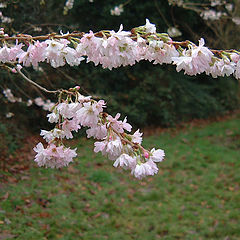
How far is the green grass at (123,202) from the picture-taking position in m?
3.61

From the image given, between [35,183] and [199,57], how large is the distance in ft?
12.4

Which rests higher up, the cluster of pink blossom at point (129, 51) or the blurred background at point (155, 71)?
the blurred background at point (155, 71)

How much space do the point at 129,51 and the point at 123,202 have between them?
336cm

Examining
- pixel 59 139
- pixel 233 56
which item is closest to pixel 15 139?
pixel 59 139

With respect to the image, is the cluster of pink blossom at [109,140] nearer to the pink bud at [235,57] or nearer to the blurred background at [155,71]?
the pink bud at [235,57]

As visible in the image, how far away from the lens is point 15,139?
19.5 feet

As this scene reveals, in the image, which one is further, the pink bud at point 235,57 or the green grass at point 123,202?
the green grass at point 123,202

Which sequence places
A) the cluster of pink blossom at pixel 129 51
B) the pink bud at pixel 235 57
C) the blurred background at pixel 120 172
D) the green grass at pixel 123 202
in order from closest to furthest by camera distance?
the cluster of pink blossom at pixel 129 51
the pink bud at pixel 235 57
the green grass at pixel 123 202
the blurred background at pixel 120 172

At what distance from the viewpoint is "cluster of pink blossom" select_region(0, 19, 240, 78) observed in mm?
1297

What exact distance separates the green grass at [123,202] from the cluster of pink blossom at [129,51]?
2300mm

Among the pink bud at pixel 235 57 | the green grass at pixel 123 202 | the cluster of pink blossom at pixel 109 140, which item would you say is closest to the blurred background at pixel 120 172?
the green grass at pixel 123 202

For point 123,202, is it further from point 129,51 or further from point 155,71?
point 155,71

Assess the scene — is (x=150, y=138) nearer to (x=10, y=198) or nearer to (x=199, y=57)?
(x=10, y=198)

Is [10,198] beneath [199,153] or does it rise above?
beneath
